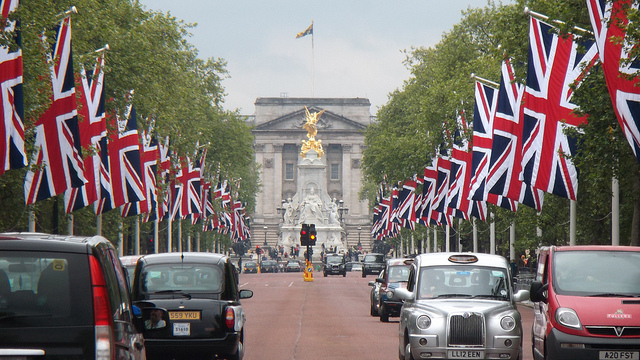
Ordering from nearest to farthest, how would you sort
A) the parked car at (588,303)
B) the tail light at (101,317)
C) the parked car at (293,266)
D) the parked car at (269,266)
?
the tail light at (101,317) → the parked car at (588,303) → the parked car at (293,266) → the parked car at (269,266)

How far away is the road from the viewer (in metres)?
19.9

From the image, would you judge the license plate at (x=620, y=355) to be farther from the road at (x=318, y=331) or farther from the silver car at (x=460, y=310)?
the road at (x=318, y=331)

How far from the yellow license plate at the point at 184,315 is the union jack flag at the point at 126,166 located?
1980 centimetres

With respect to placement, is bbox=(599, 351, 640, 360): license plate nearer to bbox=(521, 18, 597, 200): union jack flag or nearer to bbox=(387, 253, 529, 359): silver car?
bbox=(387, 253, 529, 359): silver car

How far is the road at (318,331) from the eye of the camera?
19.9 metres

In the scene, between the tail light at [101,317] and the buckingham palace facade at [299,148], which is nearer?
the tail light at [101,317]

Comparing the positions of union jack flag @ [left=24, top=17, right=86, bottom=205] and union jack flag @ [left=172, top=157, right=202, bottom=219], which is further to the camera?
union jack flag @ [left=172, top=157, right=202, bottom=219]

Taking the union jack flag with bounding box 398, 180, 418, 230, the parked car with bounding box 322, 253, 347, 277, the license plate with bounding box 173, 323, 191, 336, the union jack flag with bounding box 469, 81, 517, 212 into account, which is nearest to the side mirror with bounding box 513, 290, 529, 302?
the license plate with bounding box 173, 323, 191, 336

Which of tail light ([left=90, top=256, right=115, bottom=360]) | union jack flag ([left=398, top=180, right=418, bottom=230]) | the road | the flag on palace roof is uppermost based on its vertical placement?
the flag on palace roof

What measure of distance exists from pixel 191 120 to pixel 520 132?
3489 cm

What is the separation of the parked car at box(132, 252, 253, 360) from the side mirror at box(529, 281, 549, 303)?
412 cm

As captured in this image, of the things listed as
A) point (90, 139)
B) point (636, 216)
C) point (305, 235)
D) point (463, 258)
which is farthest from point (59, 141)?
point (305, 235)

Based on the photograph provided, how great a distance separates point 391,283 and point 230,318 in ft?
46.9

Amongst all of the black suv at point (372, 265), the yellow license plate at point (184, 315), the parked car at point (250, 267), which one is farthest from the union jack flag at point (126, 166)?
the parked car at point (250, 267)
